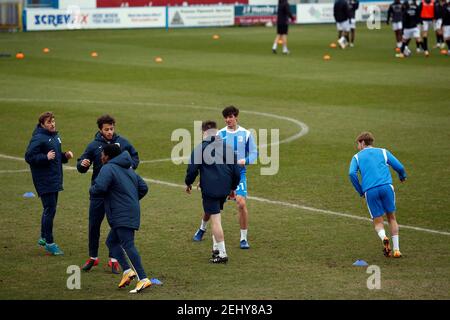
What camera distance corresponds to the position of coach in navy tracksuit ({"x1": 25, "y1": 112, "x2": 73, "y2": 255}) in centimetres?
1398

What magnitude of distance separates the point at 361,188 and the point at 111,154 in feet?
12.9

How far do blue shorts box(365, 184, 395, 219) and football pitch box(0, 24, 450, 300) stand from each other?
0.59 metres

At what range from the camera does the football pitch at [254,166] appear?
12742 millimetres

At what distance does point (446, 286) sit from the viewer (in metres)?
12.1

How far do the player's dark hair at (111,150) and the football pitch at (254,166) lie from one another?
168 cm

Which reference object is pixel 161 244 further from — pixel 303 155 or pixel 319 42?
pixel 319 42

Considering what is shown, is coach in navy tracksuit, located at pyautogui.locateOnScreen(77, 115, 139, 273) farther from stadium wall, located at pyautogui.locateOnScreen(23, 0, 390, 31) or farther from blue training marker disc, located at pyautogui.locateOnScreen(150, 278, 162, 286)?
stadium wall, located at pyautogui.locateOnScreen(23, 0, 390, 31)

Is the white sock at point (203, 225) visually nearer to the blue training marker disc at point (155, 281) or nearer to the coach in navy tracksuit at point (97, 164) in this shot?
the coach in navy tracksuit at point (97, 164)

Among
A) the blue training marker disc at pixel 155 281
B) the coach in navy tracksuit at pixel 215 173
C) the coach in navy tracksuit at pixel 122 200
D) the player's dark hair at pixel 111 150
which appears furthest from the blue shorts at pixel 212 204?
the player's dark hair at pixel 111 150

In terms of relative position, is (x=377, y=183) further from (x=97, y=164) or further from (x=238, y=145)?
(x=97, y=164)

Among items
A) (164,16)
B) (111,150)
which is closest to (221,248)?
(111,150)

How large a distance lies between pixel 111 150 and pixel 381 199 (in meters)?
4.17

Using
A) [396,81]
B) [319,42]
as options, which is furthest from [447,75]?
[319,42]

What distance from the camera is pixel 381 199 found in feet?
46.1
